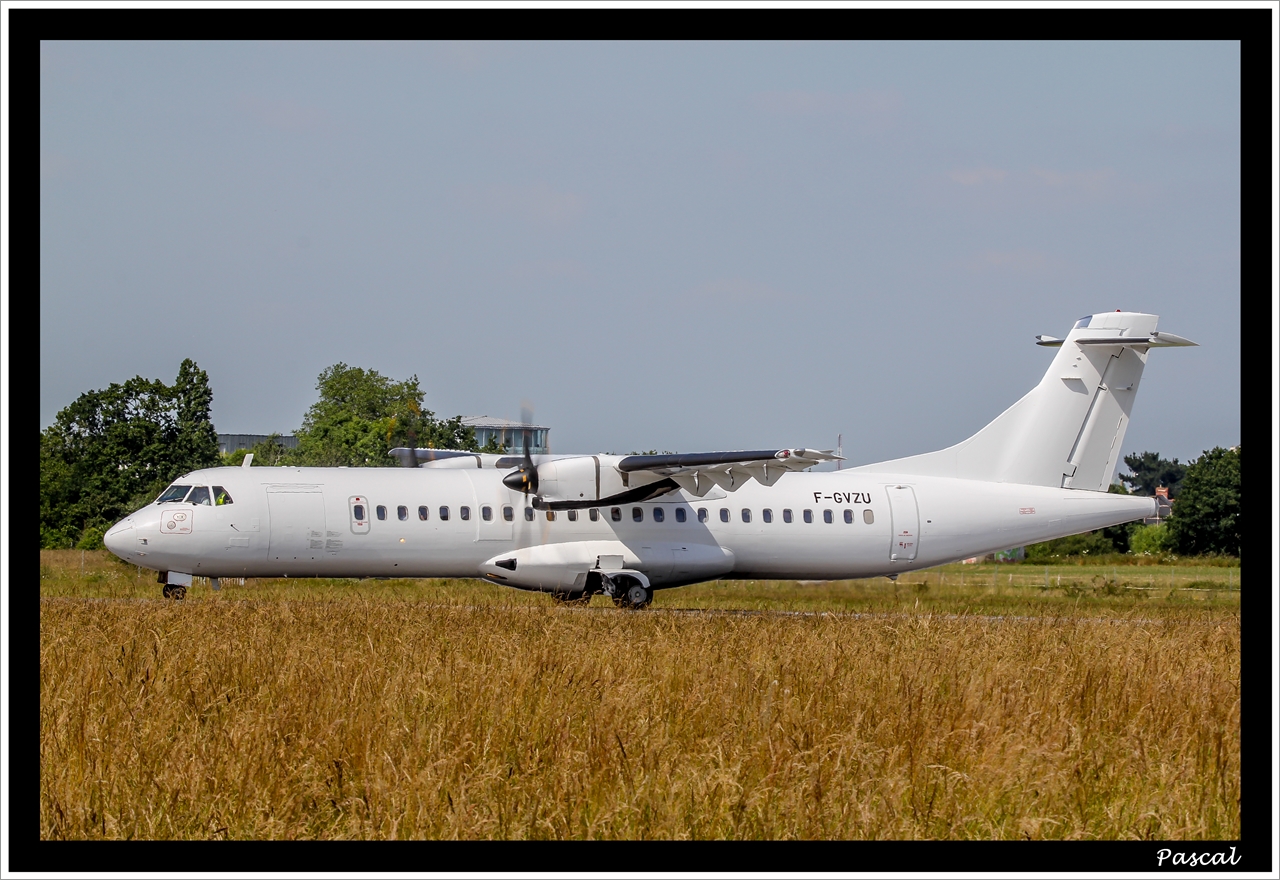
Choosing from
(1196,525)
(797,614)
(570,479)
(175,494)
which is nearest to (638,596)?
(570,479)

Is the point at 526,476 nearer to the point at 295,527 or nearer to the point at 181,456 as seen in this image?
the point at 295,527

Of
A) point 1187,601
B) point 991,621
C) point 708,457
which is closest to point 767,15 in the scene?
point 991,621

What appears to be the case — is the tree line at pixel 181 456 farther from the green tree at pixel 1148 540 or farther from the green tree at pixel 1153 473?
the green tree at pixel 1153 473

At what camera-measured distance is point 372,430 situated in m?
55.7

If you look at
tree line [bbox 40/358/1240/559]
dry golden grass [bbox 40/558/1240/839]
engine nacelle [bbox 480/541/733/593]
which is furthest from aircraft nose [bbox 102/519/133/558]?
tree line [bbox 40/358/1240/559]

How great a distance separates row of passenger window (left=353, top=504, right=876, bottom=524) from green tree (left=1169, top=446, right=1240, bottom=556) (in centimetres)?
4116

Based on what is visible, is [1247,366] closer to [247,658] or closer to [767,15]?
[767,15]

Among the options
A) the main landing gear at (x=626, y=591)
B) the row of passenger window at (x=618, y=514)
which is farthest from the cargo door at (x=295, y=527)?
the main landing gear at (x=626, y=591)

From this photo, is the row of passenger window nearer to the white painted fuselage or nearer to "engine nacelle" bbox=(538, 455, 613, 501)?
the white painted fuselage

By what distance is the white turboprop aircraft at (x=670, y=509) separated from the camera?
21.9 meters

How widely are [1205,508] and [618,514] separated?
154 feet

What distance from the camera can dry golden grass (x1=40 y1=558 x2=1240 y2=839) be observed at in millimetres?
6305

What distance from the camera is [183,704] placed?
8719 mm

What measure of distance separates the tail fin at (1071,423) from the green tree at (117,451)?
114 feet
